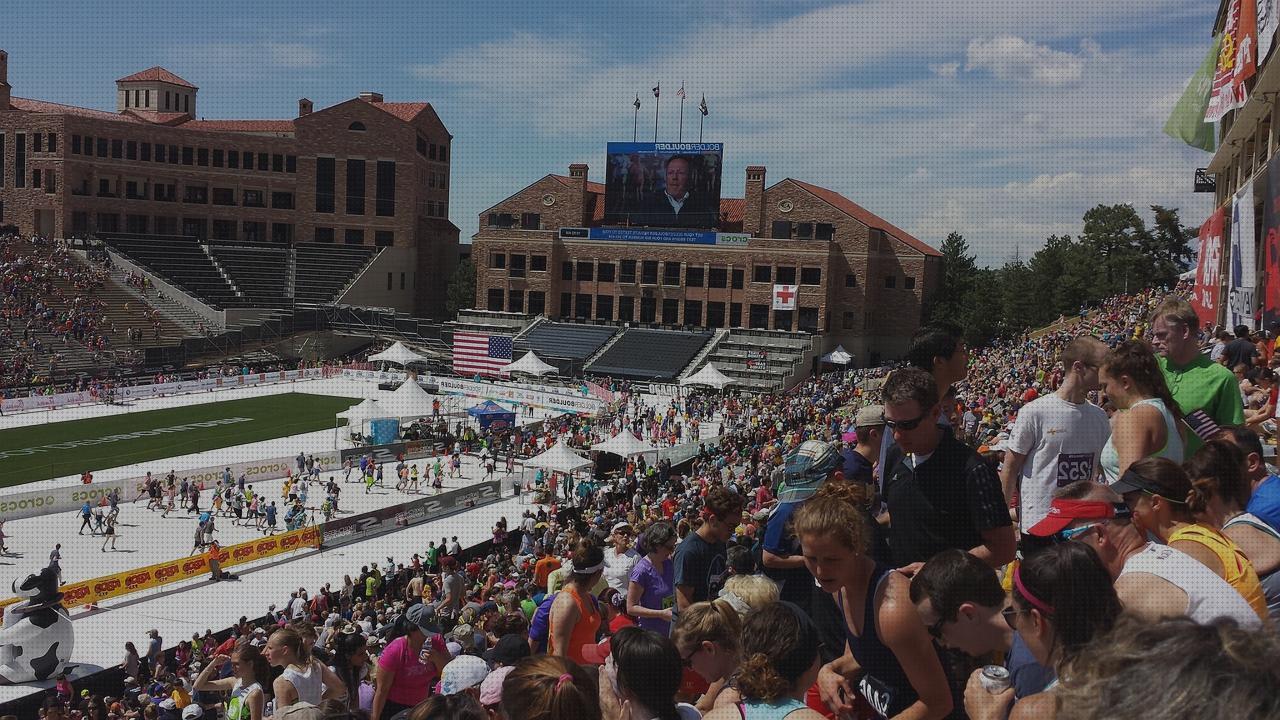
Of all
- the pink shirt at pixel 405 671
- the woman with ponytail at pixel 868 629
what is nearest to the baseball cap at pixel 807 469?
the woman with ponytail at pixel 868 629

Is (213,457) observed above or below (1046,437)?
below

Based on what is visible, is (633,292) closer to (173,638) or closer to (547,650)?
(173,638)

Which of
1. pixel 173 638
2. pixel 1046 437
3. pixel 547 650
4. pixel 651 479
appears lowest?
pixel 173 638

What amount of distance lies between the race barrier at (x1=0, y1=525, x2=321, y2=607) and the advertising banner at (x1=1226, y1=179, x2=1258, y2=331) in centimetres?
2187

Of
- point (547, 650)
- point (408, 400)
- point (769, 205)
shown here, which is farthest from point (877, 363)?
point (547, 650)

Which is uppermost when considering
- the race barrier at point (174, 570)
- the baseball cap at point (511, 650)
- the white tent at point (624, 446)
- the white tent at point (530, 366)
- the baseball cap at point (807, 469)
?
the baseball cap at point (807, 469)

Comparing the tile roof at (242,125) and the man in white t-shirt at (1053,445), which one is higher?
the tile roof at (242,125)

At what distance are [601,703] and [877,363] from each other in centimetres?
6110

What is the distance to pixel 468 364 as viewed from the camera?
62969 millimetres

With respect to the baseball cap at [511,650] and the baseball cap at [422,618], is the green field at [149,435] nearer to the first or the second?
the baseball cap at [422,618]

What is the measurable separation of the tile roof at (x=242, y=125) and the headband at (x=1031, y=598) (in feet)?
277

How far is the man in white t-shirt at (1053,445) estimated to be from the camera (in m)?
6.51

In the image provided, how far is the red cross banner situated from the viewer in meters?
62.7

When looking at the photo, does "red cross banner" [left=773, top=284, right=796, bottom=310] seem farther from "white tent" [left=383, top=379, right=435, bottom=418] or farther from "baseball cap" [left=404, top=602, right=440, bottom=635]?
"baseball cap" [left=404, top=602, right=440, bottom=635]
